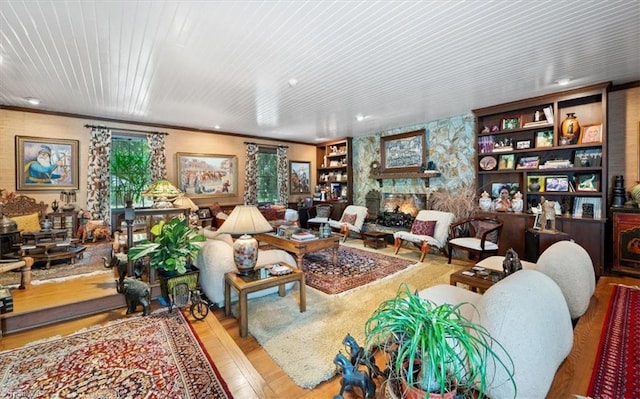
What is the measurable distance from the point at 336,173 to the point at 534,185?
5044 millimetres

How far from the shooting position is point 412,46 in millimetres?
2695

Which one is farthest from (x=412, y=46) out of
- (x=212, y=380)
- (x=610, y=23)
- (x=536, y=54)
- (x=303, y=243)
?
(x=212, y=380)

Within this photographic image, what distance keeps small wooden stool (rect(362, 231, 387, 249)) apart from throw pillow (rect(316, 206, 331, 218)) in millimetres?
1516

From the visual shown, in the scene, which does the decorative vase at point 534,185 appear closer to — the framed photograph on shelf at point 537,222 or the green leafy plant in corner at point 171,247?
the framed photograph on shelf at point 537,222

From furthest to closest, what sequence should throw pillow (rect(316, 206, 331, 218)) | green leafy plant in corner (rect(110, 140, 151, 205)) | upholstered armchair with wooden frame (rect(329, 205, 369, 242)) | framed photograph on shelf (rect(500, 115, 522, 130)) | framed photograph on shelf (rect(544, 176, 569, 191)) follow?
throw pillow (rect(316, 206, 331, 218)) < upholstered armchair with wooden frame (rect(329, 205, 369, 242)) < green leafy plant in corner (rect(110, 140, 151, 205)) < framed photograph on shelf (rect(500, 115, 522, 130)) < framed photograph on shelf (rect(544, 176, 569, 191))

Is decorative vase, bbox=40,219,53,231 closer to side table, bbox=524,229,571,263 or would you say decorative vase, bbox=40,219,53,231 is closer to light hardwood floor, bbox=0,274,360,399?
light hardwood floor, bbox=0,274,360,399

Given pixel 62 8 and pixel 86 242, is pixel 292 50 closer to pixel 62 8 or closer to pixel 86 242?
pixel 62 8

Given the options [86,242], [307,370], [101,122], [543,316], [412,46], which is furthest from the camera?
[101,122]


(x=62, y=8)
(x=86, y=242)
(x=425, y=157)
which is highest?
(x=62, y=8)

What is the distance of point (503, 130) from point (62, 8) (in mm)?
5787

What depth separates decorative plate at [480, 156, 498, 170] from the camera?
16.0 feet

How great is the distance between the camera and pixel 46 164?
16.3 feet

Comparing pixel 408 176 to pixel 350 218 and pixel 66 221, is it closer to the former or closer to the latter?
pixel 350 218

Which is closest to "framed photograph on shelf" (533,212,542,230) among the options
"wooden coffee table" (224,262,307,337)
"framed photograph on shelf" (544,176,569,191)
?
"framed photograph on shelf" (544,176,569,191)
